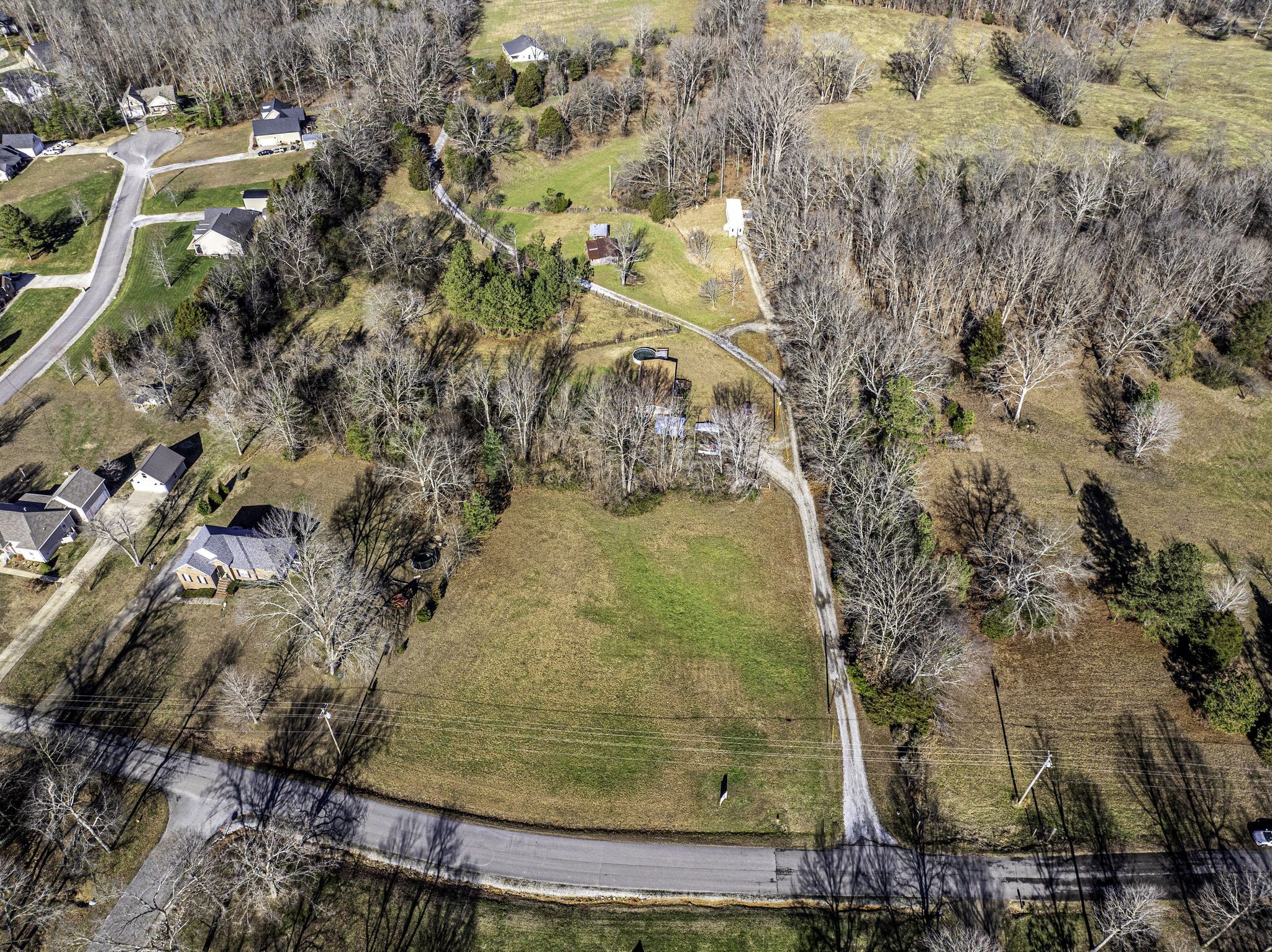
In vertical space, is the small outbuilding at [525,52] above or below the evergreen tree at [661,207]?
above

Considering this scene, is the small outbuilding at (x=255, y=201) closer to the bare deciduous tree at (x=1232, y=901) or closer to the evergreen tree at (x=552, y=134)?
the evergreen tree at (x=552, y=134)

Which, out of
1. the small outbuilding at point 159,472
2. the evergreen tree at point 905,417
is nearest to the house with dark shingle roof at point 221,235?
the small outbuilding at point 159,472

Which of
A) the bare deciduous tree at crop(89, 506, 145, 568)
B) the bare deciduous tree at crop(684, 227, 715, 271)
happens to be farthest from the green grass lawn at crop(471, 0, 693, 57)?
the bare deciduous tree at crop(89, 506, 145, 568)

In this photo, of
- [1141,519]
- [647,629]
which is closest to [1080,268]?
[1141,519]

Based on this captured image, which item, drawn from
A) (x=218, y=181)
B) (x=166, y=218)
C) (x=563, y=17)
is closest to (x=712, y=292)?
(x=218, y=181)

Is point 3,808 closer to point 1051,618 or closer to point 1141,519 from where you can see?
point 1051,618

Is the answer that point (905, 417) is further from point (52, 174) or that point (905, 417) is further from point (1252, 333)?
point (52, 174)
